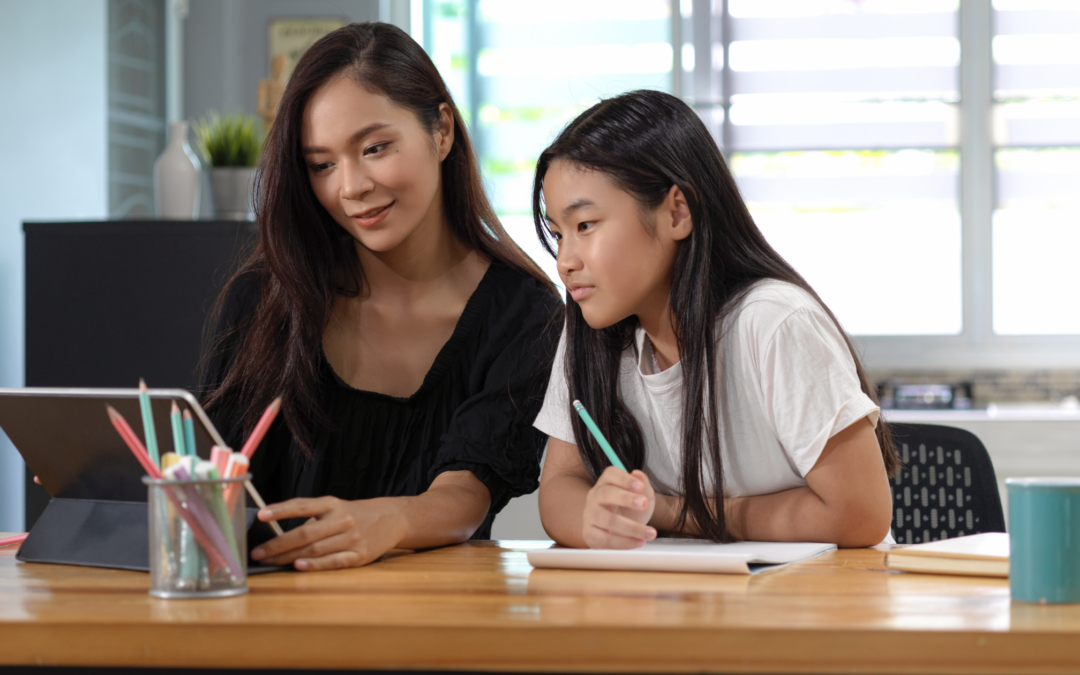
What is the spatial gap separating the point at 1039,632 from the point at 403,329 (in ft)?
3.45

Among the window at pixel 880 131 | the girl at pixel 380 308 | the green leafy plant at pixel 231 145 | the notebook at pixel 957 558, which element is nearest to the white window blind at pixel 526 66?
the window at pixel 880 131

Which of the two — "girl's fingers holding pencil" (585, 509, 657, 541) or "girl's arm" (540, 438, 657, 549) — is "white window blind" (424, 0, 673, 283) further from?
"girl's fingers holding pencil" (585, 509, 657, 541)

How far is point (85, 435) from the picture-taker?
1.00 metres

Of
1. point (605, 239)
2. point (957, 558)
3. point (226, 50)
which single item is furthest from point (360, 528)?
point (226, 50)

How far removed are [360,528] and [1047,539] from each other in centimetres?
63

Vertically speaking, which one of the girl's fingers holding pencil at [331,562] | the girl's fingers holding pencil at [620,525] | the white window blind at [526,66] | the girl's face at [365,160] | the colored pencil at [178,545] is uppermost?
the white window blind at [526,66]

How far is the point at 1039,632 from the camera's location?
687 mm

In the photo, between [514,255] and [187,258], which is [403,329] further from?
[187,258]

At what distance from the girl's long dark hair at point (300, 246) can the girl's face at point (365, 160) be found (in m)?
0.02

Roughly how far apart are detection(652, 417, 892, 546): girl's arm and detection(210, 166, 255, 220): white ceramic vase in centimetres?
167

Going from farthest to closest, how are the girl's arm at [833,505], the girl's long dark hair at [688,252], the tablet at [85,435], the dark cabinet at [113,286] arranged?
the dark cabinet at [113,286] → the girl's long dark hair at [688,252] → the girl's arm at [833,505] → the tablet at [85,435]

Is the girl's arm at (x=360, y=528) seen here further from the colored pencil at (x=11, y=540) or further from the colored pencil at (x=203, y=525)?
the colored pencil at (x=11, y=540)

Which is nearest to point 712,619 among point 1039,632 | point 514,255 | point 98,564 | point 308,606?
point 1039,632

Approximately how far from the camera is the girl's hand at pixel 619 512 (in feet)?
3.34
